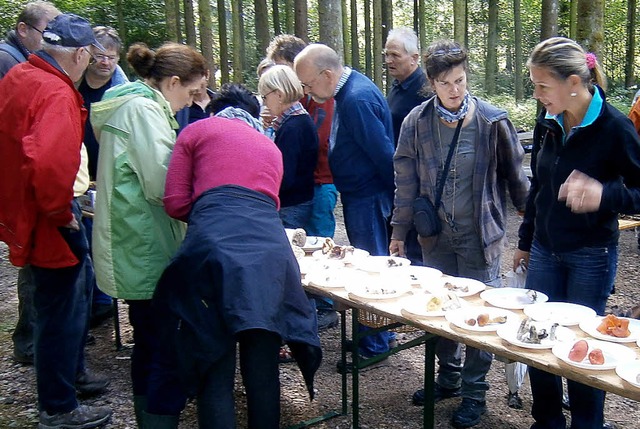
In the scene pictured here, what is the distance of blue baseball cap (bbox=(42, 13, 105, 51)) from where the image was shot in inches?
116

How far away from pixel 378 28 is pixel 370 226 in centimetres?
1223

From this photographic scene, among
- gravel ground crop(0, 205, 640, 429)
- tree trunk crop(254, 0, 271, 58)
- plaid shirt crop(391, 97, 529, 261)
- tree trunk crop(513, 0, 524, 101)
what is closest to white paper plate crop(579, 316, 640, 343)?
plaid shirt crop(391, 97, 529, 261)

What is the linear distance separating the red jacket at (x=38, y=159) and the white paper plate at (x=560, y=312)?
208 centimetres

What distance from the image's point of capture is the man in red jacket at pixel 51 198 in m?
2.81

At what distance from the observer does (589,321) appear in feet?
7.70

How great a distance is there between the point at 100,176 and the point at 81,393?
5.38 ft

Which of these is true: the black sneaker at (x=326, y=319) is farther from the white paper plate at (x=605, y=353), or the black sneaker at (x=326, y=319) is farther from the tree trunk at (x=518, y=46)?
the tree trunk at (x=518, y=46)

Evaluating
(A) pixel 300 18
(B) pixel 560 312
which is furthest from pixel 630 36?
(B) pixel 560 312

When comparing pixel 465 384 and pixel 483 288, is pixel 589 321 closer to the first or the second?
pixel 483 288

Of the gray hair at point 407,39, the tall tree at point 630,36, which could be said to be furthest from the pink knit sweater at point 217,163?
the tall tree at point 630,36

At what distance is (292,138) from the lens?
13.3 ft

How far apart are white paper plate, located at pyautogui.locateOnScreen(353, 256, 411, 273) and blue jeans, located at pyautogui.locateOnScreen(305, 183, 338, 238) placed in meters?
1.19

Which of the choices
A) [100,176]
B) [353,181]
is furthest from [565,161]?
[100,176]

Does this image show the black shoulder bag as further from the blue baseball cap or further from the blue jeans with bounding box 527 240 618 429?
the blue baseball cap
